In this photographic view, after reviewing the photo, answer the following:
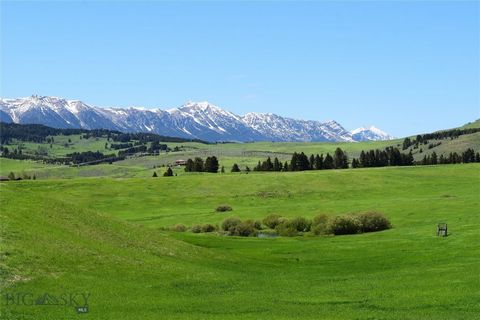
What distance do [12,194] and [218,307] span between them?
29.8 m

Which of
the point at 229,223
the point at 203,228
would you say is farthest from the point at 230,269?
the point at 203,228

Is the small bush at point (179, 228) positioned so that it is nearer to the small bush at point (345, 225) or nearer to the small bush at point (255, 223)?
the small bush at point (255, 223)

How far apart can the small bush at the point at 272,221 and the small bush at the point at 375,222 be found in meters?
23.5

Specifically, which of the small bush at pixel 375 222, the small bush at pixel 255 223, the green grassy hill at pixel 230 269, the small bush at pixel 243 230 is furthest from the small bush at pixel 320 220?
the small bush at pixel 255 223

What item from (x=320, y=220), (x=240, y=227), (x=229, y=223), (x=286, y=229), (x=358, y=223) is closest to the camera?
(x=358, y=223)

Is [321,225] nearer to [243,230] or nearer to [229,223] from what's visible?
[243,230]

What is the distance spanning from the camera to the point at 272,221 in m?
118

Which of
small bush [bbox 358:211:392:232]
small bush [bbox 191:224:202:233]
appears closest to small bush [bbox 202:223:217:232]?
small bush [bbox 191:224:202:233]

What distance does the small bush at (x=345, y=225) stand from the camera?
329 ft

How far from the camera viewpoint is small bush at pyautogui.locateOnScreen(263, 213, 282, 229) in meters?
118

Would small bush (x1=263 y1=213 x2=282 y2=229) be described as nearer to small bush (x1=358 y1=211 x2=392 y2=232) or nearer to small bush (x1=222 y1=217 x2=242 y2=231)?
small bush (x1=222 y1=217 x2=242 y2=231)

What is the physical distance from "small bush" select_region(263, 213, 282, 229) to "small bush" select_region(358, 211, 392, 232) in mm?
23496

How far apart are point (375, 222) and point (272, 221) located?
87.3 ft

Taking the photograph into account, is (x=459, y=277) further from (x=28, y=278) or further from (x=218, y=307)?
(x=28, y=278)
